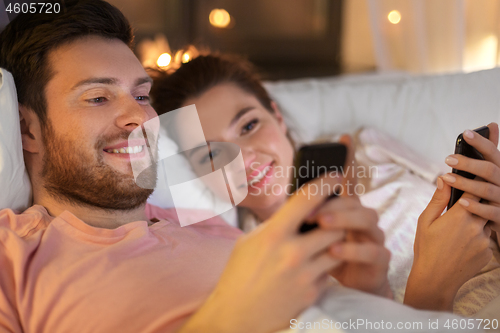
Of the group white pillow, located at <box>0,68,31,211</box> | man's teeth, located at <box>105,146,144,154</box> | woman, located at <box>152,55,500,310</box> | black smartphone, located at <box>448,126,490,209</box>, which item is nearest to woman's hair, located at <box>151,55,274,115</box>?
woman, located at <box>152,55,500,310</box>

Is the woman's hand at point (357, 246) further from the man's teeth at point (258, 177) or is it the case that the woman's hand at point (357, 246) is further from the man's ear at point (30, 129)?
the man's ear at point (30, 129)

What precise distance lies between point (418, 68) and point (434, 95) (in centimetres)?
46

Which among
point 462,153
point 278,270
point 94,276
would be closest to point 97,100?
point 94,276

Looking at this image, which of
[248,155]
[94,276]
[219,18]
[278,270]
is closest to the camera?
[278,270]

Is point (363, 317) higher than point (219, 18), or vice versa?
point (219, 18)

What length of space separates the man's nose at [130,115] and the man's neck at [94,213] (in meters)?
0.15

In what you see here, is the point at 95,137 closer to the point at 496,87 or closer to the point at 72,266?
the point at 72,266

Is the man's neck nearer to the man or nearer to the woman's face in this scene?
the man

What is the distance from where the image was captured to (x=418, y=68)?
135cm

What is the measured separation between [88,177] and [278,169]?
0.32 m

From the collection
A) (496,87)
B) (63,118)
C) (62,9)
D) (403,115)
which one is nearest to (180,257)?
(63,118)

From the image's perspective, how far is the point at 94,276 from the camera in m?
0.52

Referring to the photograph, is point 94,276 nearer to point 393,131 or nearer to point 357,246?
point 357,246

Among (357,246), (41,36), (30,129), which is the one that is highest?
(41,36)
